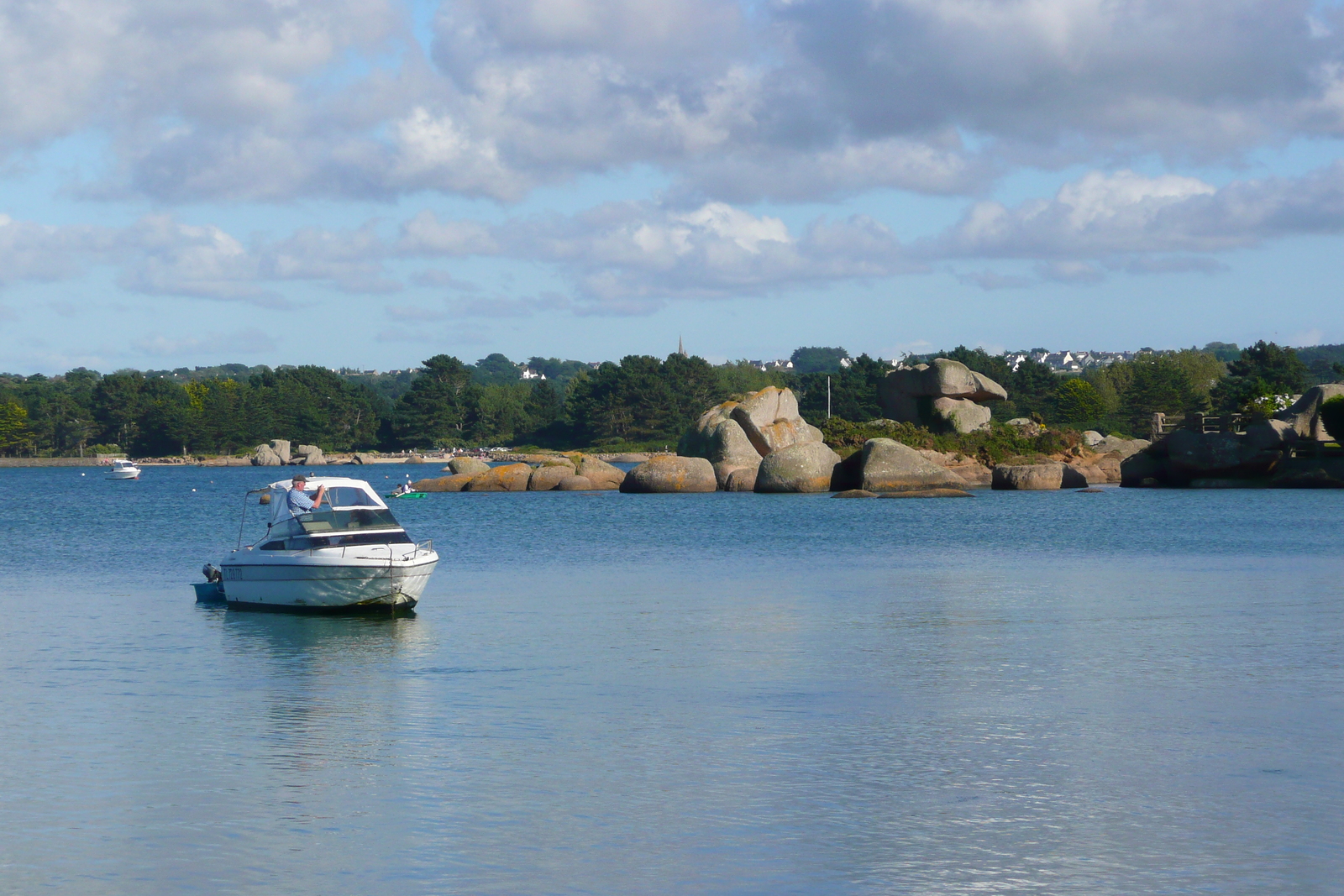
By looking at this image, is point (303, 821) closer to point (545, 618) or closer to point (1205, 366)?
point (545, 618)

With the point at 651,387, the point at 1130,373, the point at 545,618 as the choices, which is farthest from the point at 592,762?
the point at 1130,373

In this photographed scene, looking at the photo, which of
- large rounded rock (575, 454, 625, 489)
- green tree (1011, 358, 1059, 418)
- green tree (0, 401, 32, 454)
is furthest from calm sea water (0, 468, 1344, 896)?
green tree (0, 401, 32, 454)

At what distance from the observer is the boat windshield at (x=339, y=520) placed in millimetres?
26891

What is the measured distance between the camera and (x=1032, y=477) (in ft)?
250

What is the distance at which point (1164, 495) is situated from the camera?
7112 cm

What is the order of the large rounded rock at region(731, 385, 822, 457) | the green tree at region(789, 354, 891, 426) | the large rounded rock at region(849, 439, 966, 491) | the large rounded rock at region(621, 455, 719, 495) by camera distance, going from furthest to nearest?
the green tree at region(789, 354, 891, 426)
the large rounded rock at region(731, 385, 822, 457)
the large rounded rock at region(621, 455, 719, 495)
the large rounded rock at region(849, 439, 966, 491)

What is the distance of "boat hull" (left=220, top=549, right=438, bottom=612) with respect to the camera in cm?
2634

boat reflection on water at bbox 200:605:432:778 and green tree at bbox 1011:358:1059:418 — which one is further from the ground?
Answer: green tree at bbox 1011:358:1059:418

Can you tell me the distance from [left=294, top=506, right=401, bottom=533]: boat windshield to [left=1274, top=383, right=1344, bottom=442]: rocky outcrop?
194 feet

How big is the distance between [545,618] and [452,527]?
99.9 ft

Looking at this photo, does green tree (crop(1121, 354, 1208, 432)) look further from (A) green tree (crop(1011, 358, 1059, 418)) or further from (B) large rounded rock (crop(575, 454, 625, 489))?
(B) large rounded rock (crop(575, 454, 625, 489))

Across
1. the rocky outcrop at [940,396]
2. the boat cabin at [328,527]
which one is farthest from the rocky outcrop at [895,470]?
the boat cabin at [328,527]

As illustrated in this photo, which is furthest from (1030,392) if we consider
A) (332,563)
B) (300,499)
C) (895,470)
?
(332,563)

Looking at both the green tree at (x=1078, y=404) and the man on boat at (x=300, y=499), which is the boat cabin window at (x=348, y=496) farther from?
the green tree at (x=1078, y=404)
